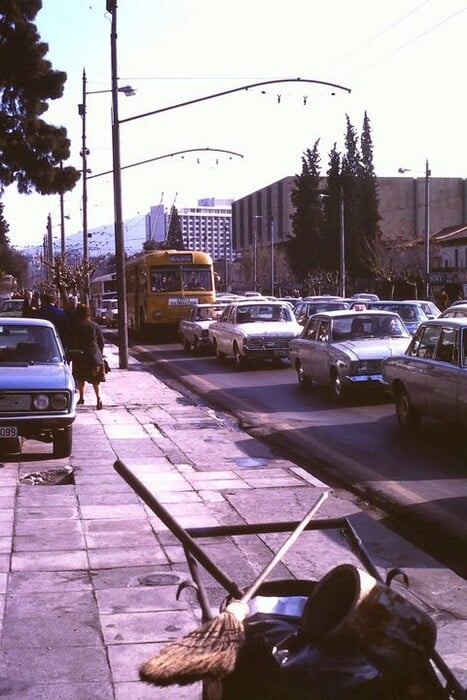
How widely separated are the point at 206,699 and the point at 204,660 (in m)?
0.55

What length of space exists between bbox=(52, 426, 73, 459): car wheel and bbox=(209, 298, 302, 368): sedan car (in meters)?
13.2

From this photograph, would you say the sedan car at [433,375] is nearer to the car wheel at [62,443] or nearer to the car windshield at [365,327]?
the car windshield at [365,327]

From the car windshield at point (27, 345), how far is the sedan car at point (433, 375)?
4.46 metres

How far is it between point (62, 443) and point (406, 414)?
464cm

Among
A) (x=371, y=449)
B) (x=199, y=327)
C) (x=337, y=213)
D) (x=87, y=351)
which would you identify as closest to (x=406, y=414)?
(x=371, y=449)

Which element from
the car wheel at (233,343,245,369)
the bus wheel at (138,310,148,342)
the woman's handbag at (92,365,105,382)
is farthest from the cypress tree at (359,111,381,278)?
the woman's handbag at (92,365,105,382)

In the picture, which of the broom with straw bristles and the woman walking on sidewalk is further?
the woman walking on sidewalk

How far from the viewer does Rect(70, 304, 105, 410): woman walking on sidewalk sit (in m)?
16.2

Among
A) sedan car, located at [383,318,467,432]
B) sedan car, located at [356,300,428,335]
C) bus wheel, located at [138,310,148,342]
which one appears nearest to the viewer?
sedan car, located at [383,318,467,432]

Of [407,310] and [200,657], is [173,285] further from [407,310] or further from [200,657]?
[200,657]

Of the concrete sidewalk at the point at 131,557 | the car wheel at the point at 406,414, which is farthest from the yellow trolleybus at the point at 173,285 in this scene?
the concrete sidewalk at the point at 131,557

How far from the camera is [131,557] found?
7082 mm

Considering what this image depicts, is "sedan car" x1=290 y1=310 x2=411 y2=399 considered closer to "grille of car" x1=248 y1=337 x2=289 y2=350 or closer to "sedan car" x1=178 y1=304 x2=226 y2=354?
"grille of car" x1=248 y1=337 x2=289 y2=350

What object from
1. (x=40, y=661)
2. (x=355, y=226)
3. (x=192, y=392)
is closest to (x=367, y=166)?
(x=355, y=226)
